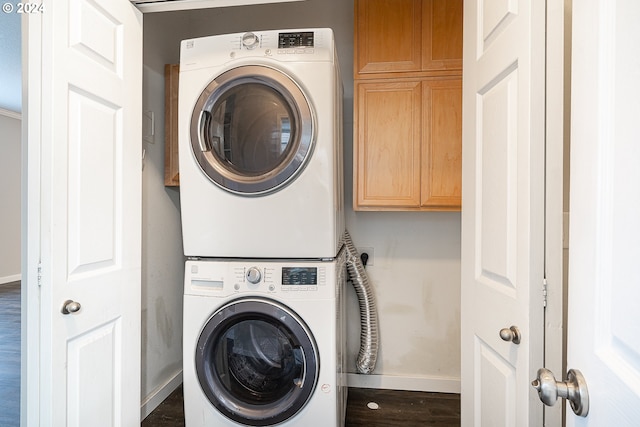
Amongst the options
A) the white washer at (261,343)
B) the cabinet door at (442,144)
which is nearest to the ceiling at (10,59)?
the white washer at (261,343)

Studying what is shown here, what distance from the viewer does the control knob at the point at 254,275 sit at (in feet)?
4.98

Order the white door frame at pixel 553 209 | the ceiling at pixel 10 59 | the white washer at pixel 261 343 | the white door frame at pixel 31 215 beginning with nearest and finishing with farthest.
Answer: the white door frame at pixel 553 209 → the white door frame at pixel 31 215 → the white washer at pixel 261 343 → the ceiling at pixel 10 59

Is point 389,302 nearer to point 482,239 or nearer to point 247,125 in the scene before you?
point 482,239

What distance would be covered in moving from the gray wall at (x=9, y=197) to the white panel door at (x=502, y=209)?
6.22 m

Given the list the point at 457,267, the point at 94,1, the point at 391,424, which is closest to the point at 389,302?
the point at 457,267

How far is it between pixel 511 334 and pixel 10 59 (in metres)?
4.51

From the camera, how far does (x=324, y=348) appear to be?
1.48 m

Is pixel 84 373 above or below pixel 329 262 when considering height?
below

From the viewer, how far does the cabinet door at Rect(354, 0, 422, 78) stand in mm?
1900

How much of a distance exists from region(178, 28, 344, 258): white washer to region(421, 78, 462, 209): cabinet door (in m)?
0.64

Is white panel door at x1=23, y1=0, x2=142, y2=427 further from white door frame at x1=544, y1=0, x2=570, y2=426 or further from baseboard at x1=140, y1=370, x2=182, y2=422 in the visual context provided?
white door frame at x1=544, y1=0, x2=570, y2=426

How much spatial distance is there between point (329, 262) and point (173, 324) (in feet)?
4.34

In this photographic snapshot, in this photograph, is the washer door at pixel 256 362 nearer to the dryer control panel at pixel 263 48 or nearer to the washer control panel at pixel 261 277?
the washer control panel at pixel 261 277

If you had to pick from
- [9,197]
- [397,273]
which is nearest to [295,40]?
[397,273]
